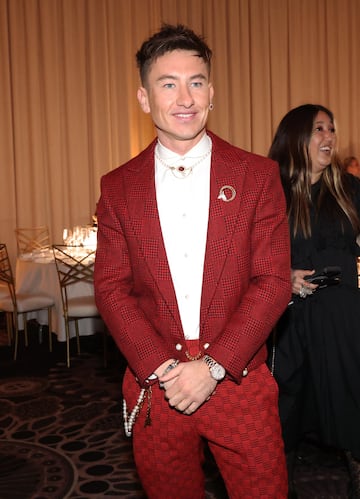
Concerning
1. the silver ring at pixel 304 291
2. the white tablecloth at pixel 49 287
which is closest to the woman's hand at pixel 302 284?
the silver ring at pixel 304 291

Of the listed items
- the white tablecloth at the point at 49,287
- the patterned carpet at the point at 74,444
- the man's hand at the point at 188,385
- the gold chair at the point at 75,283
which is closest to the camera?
the man's hand at the point at 188,385

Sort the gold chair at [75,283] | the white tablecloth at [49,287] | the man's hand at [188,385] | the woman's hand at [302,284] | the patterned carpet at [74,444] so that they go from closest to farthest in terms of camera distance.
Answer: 1. the man's hand at [188,385]
2. the woman's hand at [302,284]
3. the patterned carpet at [74,444]
4. the gold chair at [75,283]
5. the white tablecloth at [49,287]

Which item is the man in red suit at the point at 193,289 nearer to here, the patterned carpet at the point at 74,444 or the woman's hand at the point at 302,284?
the woman's hand at the point at 302,284

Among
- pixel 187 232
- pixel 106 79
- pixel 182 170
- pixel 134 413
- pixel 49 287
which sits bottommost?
pixel 49 287

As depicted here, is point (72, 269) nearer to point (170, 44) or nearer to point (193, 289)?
point (193, 289)

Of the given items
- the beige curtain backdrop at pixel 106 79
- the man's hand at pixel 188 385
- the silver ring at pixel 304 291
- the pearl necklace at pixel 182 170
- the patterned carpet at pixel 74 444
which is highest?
the beige curtain backdrop at pixel 106 79

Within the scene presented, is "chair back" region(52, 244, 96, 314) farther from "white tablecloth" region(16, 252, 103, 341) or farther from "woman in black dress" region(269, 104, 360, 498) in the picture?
"woman in black dress" region(269, 104, 360, 498)

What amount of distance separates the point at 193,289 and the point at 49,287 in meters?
3.87

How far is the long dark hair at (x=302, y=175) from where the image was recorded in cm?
254

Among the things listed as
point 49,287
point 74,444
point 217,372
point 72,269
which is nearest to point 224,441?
point 217,372

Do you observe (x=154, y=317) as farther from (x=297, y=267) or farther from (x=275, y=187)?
(x=297, y=267)

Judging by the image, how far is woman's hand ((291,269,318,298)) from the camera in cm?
247

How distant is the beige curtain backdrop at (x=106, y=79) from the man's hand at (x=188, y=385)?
6619 mm

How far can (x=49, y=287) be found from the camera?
534 cm
